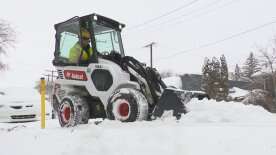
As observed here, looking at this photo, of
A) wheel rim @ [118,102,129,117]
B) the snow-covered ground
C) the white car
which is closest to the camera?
the snow-covered ground

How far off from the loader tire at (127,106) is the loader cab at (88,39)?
105 centimetres

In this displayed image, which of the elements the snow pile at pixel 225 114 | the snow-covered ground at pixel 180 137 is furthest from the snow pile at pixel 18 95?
the snow pile at pixel 225 114

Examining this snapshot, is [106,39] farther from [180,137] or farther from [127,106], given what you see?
[180,137]

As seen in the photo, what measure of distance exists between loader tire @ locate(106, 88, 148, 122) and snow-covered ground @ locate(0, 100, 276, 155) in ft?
1.24

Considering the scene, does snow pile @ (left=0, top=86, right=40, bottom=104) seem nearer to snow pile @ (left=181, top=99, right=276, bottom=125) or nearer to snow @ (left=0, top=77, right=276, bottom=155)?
snow @ (left=0, top=77, right=276, bottom=155)

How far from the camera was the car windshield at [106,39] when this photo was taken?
25.5 ft

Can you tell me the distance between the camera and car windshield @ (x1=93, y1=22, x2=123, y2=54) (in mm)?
7781

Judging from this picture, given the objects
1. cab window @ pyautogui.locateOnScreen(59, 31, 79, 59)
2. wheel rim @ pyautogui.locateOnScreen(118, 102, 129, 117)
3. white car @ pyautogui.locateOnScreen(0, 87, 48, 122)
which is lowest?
white car @ pyautogui.locateOnScreen(0, 87, 48, 122)

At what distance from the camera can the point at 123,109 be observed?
6398 mm

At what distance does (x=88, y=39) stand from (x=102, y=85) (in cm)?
115

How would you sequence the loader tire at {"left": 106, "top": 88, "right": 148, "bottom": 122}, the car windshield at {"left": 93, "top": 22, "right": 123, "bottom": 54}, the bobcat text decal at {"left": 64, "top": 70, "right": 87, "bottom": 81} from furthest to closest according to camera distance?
the car windshield at {"left": 93, "top": 22, "right": 123, "bottom": 54} < the bobcat text decal at {"left": 64, "top": 70, "right": 87, "bottom": 81} < the loader tire at {"left": 106, "top": 88, "right": 148, "bottom": 122}

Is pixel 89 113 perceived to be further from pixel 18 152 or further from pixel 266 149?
pixel 266 149

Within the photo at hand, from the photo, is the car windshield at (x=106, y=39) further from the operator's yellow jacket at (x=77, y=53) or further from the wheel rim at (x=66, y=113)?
the wheel rim at (x=66, y=113)

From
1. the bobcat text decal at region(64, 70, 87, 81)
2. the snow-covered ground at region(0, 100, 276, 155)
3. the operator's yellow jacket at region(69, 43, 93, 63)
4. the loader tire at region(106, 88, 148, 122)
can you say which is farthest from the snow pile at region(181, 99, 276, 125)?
the operator's yellow jacket at region(69, 43, 93, 63)
